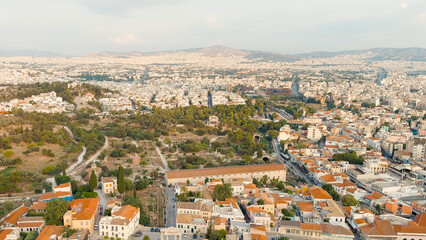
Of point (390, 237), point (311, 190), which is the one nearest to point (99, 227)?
point (311, 190)

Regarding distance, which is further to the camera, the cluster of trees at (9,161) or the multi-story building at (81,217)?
the cluster of trees at (9,161)

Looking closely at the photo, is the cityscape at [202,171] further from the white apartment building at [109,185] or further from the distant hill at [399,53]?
the distant hill at [399,53]

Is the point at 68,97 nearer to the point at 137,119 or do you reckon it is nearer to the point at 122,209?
the point at 137,119

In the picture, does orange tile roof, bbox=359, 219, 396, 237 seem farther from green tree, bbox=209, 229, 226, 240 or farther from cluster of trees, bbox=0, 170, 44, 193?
cluster of trees, bbox=0, 170, 44, 193

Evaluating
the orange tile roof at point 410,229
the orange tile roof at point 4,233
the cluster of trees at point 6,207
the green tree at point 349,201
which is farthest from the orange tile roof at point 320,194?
the cluster of trees at point 6,207

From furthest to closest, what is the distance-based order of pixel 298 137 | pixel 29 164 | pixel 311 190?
1. pixel 298 137
2. pixel 29 164
3. pixel 311 190

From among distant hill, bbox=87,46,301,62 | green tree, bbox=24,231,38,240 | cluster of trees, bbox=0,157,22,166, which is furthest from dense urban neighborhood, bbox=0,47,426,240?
distant hill, bbox=87,46,301,62

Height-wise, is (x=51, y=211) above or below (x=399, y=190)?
above

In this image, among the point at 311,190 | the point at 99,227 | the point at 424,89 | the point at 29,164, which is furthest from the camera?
the point at 424,89

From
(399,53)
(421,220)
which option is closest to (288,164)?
(421,220)
